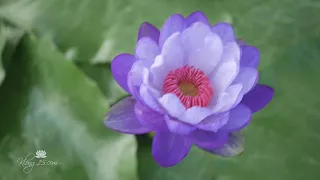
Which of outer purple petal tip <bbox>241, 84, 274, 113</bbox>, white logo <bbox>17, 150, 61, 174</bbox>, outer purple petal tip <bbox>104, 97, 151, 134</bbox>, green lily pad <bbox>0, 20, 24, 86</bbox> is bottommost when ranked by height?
white logo <bbox>17, 150, 61, 174</bbox>

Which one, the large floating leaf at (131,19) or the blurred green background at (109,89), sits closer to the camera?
the blurred green background at (109,89)

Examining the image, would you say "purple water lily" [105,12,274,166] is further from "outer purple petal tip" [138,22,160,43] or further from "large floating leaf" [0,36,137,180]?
"large floating leaf" [0,36,137,180]

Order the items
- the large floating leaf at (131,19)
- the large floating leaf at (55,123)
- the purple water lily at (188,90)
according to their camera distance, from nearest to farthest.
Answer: the purple water lily at (188,90) → the large floating leaf at (55,123) → the large floating leaf at (131,19)

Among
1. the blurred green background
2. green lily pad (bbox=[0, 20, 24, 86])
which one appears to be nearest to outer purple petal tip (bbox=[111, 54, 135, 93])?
the blurred green background

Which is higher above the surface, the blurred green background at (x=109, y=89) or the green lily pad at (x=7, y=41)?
the green lily pad at (x=7, y=41)

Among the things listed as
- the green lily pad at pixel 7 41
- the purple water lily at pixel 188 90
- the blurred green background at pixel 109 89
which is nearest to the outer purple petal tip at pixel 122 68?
the purple water lily at pixel 188 90

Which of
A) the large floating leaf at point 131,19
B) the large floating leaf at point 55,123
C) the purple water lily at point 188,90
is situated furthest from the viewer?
the large floating leaf at point 131,19

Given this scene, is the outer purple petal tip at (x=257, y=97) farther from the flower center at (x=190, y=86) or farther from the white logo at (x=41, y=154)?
the white logo at (x=41, y=154)
